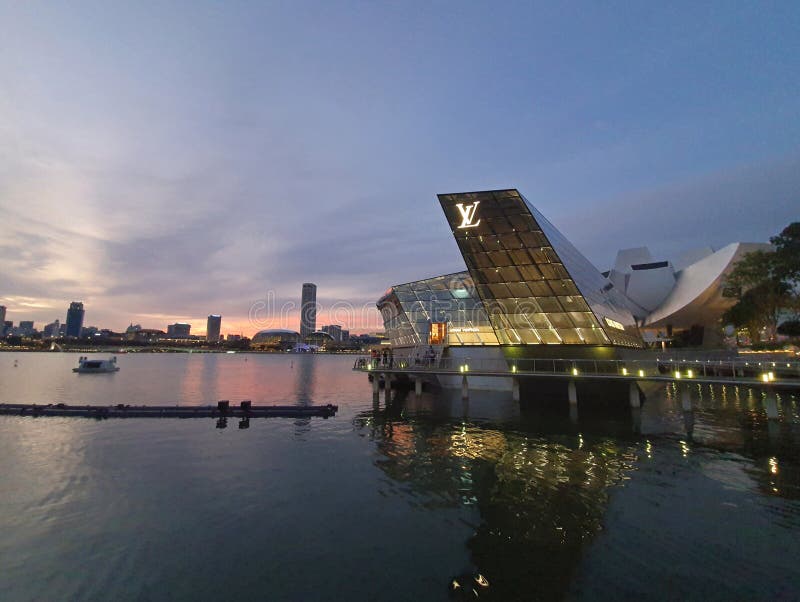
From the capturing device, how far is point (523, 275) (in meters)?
37.3

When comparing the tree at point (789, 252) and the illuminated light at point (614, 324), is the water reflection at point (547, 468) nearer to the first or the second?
the illuminated light at point (614, 324)

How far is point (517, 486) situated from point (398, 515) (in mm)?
5195

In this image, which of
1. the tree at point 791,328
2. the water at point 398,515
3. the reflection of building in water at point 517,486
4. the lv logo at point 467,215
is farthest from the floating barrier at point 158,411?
the tree at point 791,328

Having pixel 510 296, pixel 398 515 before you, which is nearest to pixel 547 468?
pixel 398 515

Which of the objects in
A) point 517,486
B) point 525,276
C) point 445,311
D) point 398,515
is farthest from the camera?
point 445,311

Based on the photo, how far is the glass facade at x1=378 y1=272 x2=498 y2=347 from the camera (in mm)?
48531

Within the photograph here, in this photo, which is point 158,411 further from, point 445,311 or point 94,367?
point 94,367

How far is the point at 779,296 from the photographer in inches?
2096

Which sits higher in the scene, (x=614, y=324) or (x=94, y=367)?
(x=614, y=324)

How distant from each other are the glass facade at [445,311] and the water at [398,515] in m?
23.2

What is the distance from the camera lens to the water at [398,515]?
9.06 m

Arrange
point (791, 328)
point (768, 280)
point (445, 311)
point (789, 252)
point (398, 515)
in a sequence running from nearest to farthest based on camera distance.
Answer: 1. point (398, 515)
2. point (789, 252)
3. point (445, 311)
4. point (768, 280)
5. point (791, 328)

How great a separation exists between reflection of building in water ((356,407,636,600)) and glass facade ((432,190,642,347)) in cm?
1559

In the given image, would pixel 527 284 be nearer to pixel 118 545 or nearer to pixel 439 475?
pixel 439 475
